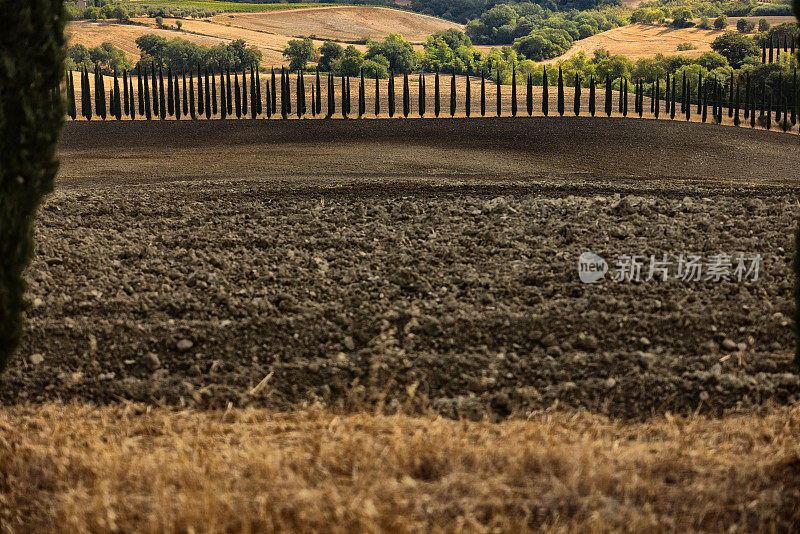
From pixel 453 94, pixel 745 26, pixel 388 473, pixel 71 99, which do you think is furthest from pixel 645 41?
pixel 388 473

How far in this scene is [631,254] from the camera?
7613 mm

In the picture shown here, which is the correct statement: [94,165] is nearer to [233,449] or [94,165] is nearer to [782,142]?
[233,449]

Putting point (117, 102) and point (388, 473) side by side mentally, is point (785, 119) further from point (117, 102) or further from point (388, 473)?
point (388, 473)

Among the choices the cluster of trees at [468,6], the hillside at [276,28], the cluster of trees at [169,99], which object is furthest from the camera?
the cluster of trees at [468,6]

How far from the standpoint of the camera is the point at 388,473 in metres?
4.20

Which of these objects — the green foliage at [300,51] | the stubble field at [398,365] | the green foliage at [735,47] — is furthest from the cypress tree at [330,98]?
the green foliage at [735,47]

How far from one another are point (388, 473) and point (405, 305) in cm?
Result: 252

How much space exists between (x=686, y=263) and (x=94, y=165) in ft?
36.3

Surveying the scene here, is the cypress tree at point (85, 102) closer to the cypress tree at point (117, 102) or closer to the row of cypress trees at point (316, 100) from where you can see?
the row of cypress trees at point (316, 100)

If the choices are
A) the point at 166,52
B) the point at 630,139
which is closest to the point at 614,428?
the point at 630,139

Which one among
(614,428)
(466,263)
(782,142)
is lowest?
(614,428)

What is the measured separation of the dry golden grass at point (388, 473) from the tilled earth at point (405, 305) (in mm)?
360

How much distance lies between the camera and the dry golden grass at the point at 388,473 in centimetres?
375

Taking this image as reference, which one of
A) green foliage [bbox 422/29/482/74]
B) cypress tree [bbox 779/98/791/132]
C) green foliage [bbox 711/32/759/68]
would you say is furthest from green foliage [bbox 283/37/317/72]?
cypress tree [bbox 779/98/791/132]
